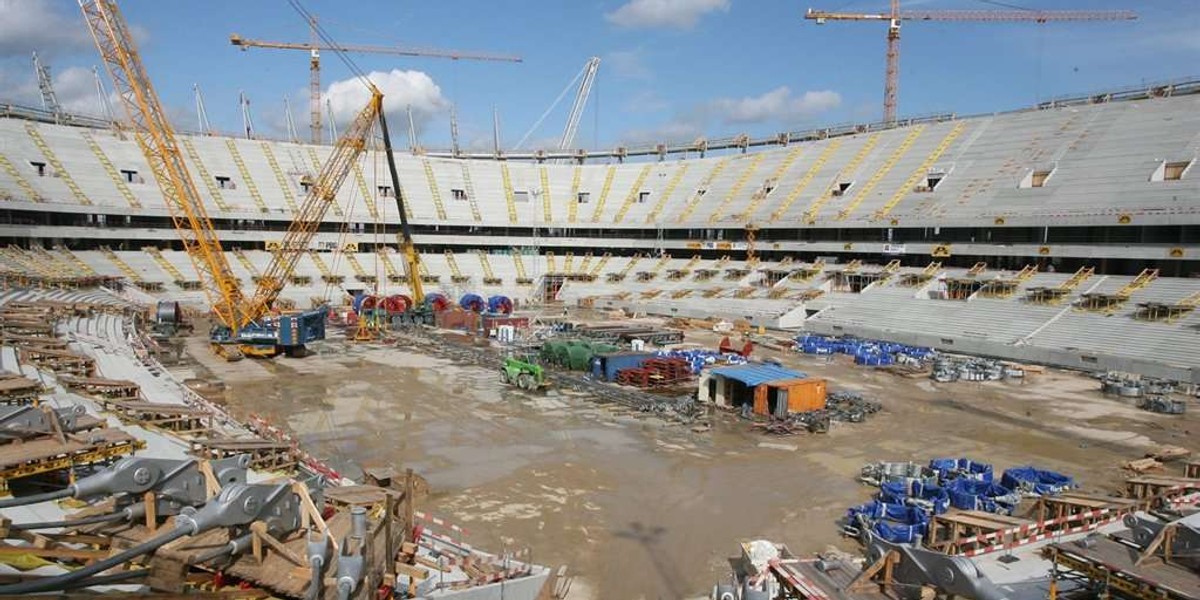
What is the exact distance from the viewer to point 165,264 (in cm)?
5247

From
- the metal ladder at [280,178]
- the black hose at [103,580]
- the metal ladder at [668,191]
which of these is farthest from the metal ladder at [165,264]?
the black hose at [103,580]

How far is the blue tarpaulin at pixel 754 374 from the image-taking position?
77.6 ft

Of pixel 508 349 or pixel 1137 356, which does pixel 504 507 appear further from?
pixel 1137 356

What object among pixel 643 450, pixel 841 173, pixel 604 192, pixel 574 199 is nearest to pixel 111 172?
pixel 574 199

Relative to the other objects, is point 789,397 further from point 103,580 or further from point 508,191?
point 508,191

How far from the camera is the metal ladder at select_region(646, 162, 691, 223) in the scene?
66.6 metres

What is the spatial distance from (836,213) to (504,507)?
44814mm


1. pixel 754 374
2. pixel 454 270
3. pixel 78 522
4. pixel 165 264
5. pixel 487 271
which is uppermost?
pixel 165 264

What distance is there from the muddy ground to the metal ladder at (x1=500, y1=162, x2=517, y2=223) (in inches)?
1541

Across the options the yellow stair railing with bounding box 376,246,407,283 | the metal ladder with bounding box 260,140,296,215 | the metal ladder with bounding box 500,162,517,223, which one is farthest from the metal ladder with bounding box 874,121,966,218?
the metal ladder with bounding box 260,140,296,215

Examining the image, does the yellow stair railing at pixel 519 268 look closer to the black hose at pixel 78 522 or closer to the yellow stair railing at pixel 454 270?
the yellow stair railing at pixel 454 270

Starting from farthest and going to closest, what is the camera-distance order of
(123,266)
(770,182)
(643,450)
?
(770,182) < (123,266) < (643,450)

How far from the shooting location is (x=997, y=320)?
37.4 metres

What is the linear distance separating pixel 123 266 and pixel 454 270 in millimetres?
24317
